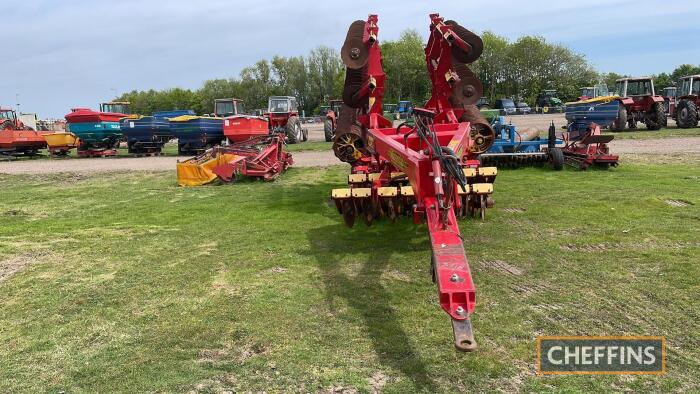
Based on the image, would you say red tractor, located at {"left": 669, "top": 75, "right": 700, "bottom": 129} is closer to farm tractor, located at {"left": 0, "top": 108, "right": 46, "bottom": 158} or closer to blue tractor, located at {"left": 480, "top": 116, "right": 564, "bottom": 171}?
blue tractor, located at {"left": 480, "top": 116, "right": 564, "bottom": 171}

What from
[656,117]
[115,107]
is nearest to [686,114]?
[656,117]

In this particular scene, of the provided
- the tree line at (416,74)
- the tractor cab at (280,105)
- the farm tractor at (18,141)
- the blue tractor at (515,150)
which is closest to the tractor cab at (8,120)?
the farm tractor at (18,141)

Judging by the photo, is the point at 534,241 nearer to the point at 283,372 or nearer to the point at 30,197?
the point at 283,372

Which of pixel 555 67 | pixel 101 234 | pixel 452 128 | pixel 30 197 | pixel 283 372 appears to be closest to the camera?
pixel 283 372

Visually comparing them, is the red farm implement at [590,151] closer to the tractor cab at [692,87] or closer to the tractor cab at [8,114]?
the tractor cab at [692,87]

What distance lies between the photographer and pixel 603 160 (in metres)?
10.6

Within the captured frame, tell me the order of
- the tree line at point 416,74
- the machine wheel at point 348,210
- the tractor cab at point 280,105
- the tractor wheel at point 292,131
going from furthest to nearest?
the tree line at point 416,74 < the tractor cab at point 280,105 < the tractor wheel at point 292,131 < the machine wheel at point 348,210

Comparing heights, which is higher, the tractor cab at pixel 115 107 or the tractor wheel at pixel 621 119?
the tractor cab at pixel 115 107

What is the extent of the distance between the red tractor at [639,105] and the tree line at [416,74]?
30.7m

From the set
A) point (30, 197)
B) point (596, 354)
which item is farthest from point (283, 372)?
point (30, 197)

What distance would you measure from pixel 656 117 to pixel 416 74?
38446 millimetres

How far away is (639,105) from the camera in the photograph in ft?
71.5

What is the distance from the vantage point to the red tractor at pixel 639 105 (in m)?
21.0

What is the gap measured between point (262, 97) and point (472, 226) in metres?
68.3
